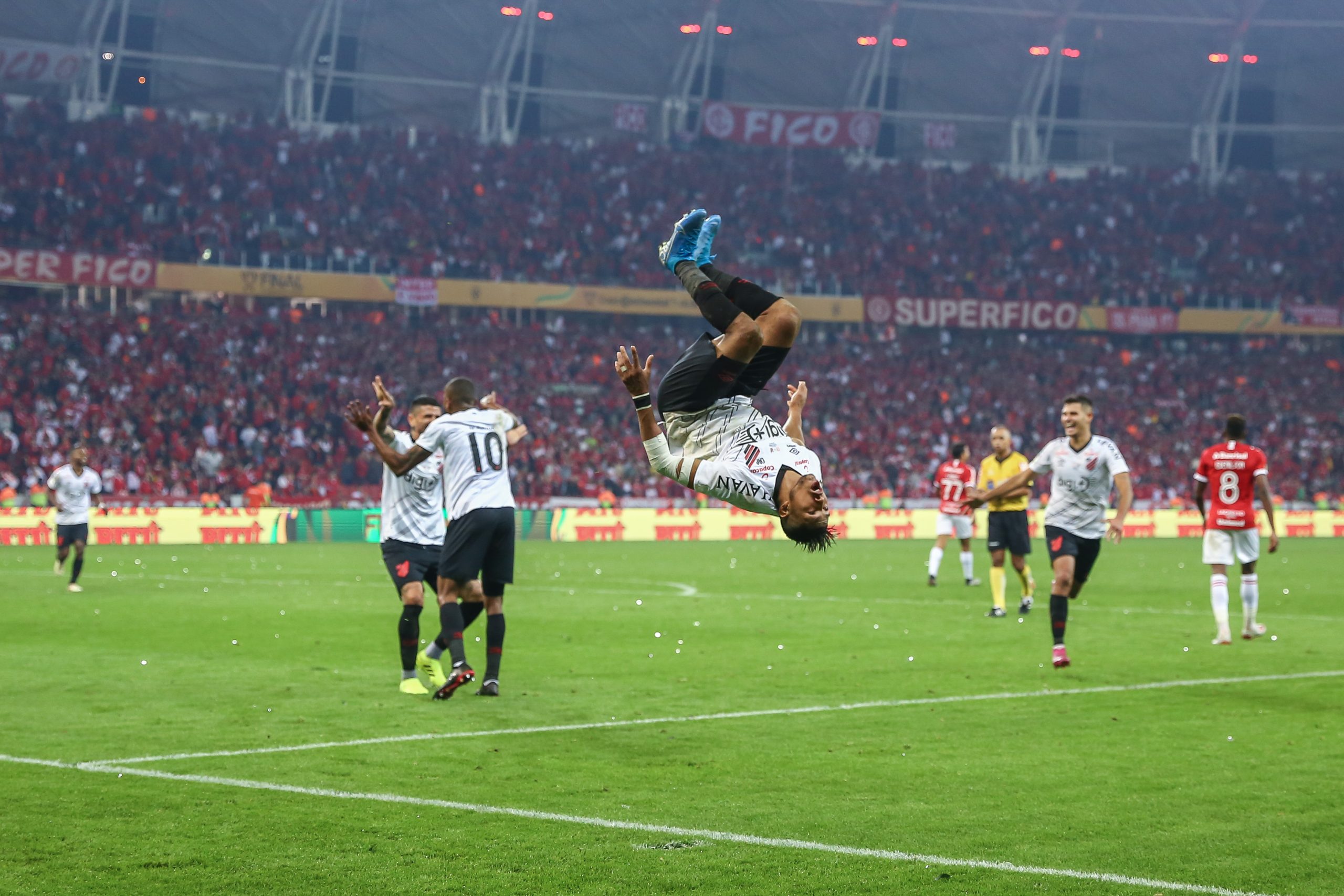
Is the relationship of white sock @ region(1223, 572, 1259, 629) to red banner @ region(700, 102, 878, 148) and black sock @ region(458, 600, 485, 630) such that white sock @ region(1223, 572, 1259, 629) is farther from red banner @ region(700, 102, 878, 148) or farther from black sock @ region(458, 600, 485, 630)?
red banner @ region(700, 102, 878, 148)

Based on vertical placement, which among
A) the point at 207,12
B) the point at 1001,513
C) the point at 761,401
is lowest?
the point at 1001,513

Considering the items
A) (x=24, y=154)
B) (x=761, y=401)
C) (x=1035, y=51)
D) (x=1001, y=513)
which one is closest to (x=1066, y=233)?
(x=1035, y=51)

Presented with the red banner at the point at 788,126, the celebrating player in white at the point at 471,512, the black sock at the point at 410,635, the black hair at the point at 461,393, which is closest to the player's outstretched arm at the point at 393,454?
the celebrating player in white at the point at 471,512

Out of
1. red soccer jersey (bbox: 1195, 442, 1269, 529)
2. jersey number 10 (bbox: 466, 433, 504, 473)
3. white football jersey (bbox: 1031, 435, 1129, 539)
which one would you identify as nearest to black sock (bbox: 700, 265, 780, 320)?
jersey number 10 (bbox: 466, 433, 504, 473)

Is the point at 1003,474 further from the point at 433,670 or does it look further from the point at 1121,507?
the point at 433,670

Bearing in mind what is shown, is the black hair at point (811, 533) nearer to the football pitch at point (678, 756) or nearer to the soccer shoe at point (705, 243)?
the football pitch at point (678, 756)

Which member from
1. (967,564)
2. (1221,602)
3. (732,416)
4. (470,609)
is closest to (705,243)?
(732,416)

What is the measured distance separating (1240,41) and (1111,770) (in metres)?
56.4

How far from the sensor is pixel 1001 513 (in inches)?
725

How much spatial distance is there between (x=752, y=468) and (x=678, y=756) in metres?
2.46

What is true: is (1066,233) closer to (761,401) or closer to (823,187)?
(823,187)

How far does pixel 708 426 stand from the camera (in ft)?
25.2

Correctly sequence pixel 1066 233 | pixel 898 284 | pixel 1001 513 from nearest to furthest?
pixel 1001 513
pixel 898 284
pixel 1066 233

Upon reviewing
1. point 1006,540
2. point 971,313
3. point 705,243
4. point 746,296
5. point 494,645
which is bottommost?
point 494,645
